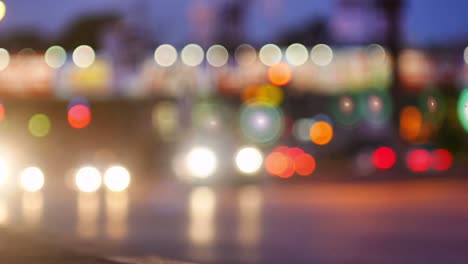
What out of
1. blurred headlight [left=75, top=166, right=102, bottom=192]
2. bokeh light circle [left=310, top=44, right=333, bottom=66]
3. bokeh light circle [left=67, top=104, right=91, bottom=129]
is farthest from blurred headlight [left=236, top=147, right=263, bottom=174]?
bokeh light circle [left=310, top=44, right=333, bottom=66]

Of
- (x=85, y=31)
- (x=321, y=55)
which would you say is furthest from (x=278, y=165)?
(x=85, y=31)

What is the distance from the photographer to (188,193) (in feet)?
106

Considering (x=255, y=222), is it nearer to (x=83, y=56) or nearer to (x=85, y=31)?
(x=83, y=56)

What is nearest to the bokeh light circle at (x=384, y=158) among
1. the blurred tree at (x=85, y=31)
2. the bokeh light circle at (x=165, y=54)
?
the bokeh light circle at (x=165, y=54)

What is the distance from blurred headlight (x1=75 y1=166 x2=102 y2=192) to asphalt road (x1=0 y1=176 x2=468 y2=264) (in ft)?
1.04

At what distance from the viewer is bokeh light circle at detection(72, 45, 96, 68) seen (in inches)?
2461

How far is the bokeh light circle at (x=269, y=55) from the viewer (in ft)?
225

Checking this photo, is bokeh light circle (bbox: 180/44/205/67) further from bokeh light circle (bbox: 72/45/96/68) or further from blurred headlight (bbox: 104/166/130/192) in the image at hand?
blurred headlight (bbox: 104/166/130/192)

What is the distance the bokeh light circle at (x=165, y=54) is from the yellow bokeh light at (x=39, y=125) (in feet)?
35.8

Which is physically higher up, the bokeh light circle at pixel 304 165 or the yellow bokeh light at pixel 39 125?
the yellow bokeh light at pixel 39 125

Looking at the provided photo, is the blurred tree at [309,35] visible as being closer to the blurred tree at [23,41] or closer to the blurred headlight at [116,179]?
the blurred tree at [23,41]

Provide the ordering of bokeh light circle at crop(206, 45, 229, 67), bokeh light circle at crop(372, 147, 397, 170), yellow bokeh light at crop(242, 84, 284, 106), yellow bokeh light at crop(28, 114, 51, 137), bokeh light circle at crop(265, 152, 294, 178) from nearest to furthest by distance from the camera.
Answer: bokeh light circle at crop(265, 152, 294, 178) < bokeh light circle at crop(372, 147, 397, 170) < yellow bokeh light at crop(28, 114, 51, 137) < bokeh light circle at crop(206, 45, 229, 67) < yellow bokeh light at crop(242, 84, 284, 106)

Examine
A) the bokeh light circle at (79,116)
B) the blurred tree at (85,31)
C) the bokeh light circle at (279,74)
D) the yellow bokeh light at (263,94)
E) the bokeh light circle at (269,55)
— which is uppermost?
the blurred tree at (85,31)

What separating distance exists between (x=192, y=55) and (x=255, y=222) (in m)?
35.1
